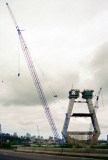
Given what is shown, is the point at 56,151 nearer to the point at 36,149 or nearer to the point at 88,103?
the point at 36,149

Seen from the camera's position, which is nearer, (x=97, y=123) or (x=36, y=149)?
(x=36, y=149)

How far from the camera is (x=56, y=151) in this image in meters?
29.7

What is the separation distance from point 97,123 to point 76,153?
63.4 metres

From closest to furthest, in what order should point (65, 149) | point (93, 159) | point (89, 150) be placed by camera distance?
point (93, 159) < point (89, 150) < point (65, 149)

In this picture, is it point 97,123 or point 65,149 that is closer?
point 65,149

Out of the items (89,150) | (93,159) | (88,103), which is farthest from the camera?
(88,103)

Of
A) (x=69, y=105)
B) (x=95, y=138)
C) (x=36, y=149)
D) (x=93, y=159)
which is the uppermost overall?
(x=69, y=105)

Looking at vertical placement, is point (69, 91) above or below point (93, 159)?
above

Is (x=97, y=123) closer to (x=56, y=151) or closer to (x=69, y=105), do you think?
(x=69, y=105)

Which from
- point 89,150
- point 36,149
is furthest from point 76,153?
point 36,149

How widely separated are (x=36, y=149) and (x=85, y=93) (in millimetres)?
54355

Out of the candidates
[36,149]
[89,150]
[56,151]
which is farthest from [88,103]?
[89,150]

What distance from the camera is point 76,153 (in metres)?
24.8

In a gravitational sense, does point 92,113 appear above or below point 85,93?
below
